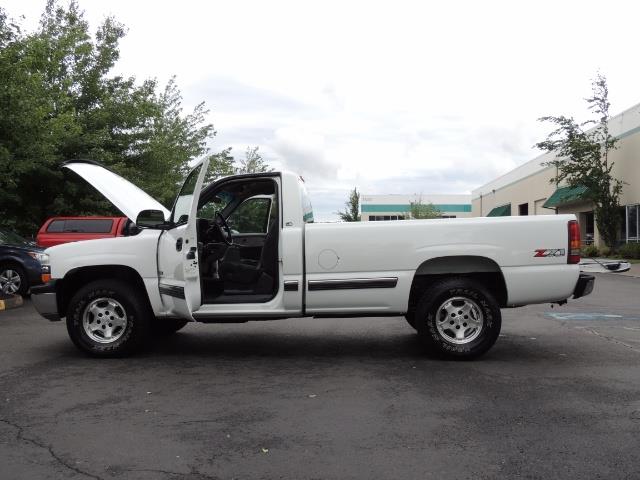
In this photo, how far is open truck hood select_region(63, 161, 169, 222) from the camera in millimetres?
6489

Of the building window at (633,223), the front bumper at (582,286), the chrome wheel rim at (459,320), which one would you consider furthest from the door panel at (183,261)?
the building window at (633,223)

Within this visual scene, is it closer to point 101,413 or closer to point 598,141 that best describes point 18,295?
point 101,413

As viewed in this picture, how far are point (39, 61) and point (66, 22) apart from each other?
844 cm

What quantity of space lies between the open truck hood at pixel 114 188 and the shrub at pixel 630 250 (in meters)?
24.2

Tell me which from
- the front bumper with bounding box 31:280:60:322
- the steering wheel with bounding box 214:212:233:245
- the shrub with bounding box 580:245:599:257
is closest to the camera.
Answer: the front bumper with bounding box 31:280:60:322

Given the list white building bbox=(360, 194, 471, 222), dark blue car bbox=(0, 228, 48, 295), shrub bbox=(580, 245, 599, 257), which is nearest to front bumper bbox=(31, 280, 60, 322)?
dark blue car bbox=(0, 228, 48, 295)

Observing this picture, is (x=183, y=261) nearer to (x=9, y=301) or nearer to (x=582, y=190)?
(x=9, y=301)

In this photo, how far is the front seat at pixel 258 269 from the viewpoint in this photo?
6734mm

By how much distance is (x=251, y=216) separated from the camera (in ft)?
24.8

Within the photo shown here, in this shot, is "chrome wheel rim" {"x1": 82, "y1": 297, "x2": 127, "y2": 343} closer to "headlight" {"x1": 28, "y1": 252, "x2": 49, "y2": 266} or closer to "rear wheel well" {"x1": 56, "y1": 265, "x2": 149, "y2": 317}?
"rear wheel well" {"x1": 56, "y1": 265, "x2": 149, "y2": 317}

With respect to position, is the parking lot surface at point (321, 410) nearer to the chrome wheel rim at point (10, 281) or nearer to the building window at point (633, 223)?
the chrome wheel rim at point (10, 281)

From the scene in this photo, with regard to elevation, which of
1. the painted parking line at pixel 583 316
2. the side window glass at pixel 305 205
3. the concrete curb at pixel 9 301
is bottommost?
the painted parking line at pixel 583 316

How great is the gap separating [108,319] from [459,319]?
12.4 feet

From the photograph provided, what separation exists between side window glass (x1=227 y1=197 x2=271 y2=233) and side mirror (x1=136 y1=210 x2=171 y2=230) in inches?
43.1
